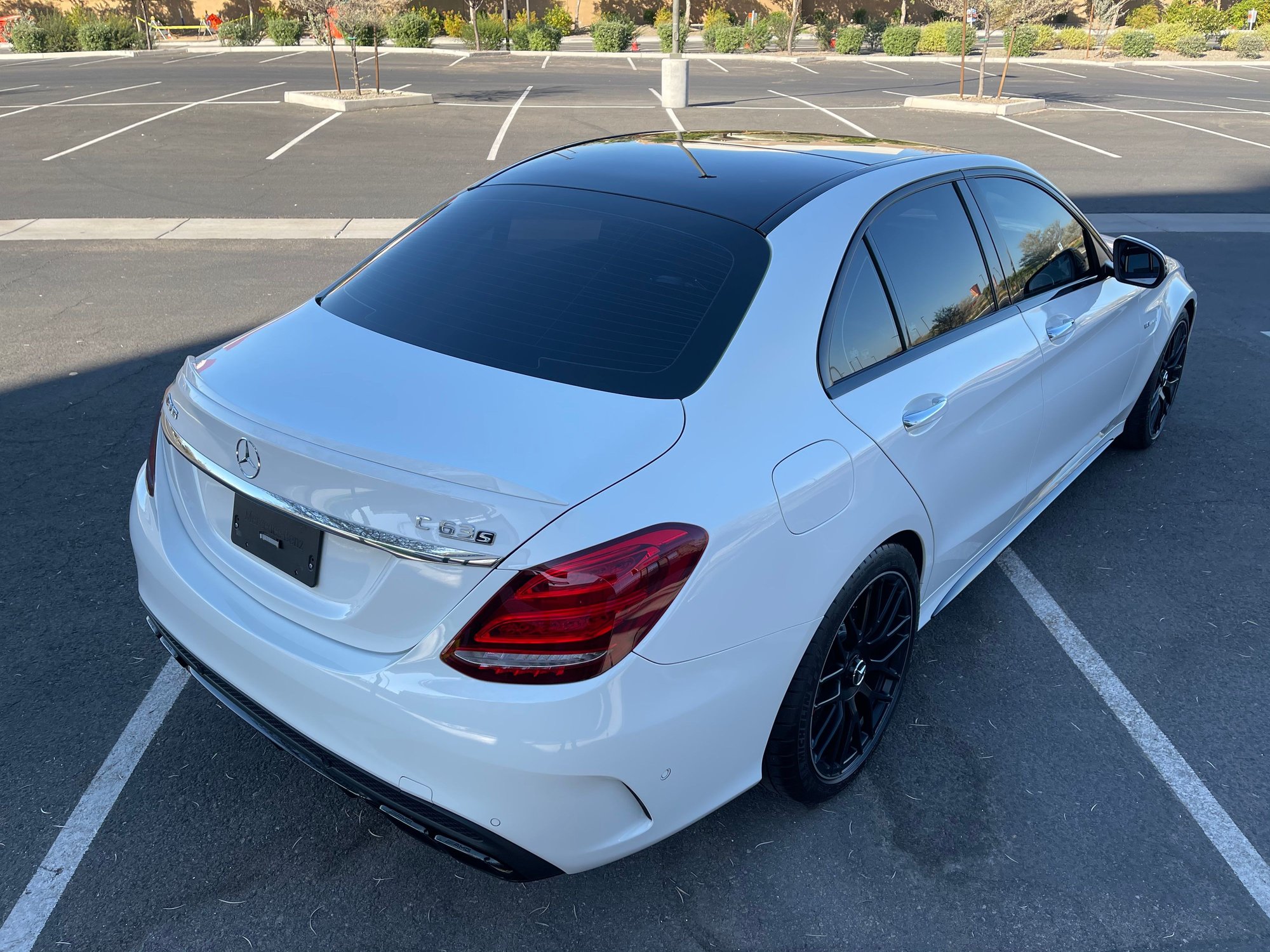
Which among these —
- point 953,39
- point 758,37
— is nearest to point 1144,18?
point 953,39

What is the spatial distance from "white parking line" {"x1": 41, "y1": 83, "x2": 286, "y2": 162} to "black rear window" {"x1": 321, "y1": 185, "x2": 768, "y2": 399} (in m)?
13.5

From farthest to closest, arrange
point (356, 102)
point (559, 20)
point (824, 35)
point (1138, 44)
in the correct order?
1. point (559, 20)
2. point (824, 35)
3. point (1138, 44)
4. point (356, 102)

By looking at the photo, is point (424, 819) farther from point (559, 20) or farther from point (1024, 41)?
point (559, 20)

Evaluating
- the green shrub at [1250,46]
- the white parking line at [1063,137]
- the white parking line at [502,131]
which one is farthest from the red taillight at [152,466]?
the green shrub at [1250,46]

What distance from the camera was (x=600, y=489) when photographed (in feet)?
6.88

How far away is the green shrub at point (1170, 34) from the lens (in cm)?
3828

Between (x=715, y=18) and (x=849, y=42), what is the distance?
8913 mm

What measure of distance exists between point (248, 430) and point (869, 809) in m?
2.04

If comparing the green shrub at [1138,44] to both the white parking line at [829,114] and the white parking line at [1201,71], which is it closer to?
the white parking line at [1201,71]

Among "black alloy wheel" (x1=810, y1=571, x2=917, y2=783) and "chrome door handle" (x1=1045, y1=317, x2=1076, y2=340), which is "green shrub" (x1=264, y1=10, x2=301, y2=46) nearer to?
"chrome door handle" (x1=1045, y1=317, x2=1076, y2=340)

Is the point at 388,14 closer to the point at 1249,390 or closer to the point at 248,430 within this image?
the point at 1249,390

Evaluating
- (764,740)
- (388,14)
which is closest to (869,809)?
(764,740)

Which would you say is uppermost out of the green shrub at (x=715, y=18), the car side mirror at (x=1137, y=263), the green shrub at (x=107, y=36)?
the green shrub at (x=715, y=18)

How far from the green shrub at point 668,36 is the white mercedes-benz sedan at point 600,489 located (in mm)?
31346
